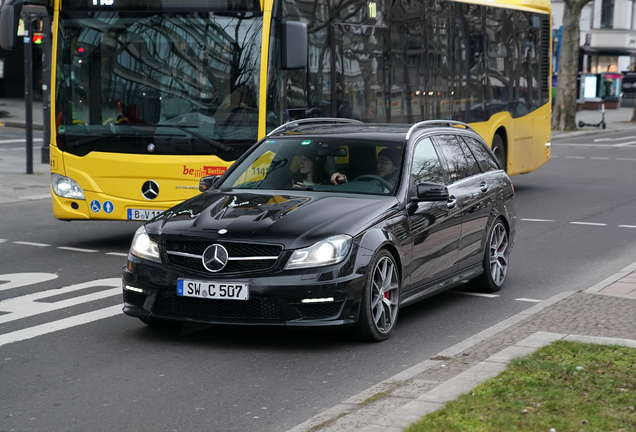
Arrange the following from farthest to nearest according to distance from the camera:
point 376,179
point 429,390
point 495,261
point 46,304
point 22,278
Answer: point 22,278, point 495,261, point 46,304, point 376,179, point 429,390

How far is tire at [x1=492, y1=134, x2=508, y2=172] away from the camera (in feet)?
58.1

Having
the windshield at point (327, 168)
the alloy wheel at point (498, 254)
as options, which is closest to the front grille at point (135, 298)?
the windshield at point (327, 168)

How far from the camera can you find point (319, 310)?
6648 mm

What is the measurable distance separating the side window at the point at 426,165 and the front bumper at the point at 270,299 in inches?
58.1

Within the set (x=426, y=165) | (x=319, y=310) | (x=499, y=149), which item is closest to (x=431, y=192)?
(x=426, y=165)

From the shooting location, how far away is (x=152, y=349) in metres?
6.83

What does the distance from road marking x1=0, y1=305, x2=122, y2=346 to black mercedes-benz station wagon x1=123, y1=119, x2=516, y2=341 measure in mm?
714

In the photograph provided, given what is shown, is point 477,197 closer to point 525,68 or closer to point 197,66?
point 197,66

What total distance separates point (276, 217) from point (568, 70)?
126 feet

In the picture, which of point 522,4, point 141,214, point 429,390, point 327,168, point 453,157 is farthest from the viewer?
point 522,4

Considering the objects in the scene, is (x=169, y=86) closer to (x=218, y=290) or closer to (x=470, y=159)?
(x=470, y=159)

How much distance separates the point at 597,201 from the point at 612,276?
8.07 m

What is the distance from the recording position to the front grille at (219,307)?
6.60 m

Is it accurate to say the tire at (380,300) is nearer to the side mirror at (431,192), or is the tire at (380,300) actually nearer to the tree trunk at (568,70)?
the side mirror at (431,192)
